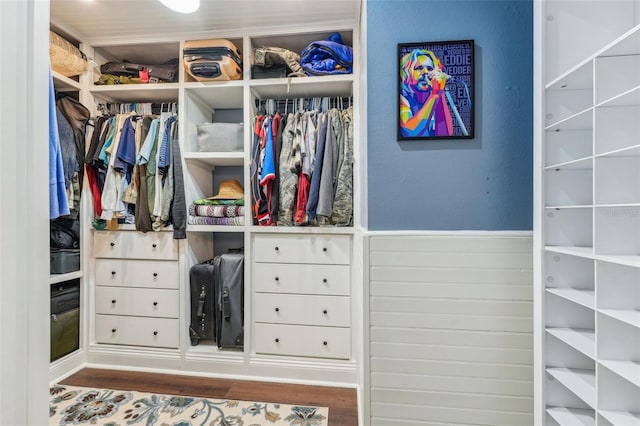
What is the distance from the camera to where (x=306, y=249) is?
1.95 m

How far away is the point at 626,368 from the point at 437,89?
109 centimetres

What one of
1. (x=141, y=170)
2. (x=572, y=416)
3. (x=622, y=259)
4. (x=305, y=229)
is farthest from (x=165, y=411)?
(x=622, y=259)

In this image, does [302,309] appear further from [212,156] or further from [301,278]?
[212,156]

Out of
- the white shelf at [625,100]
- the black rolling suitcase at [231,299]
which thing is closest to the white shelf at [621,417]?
the white shelf at [625,100]

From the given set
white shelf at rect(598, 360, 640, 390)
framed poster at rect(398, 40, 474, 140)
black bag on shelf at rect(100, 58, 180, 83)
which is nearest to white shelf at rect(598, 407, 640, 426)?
white shelf at rect(598, 360, 640, 390)

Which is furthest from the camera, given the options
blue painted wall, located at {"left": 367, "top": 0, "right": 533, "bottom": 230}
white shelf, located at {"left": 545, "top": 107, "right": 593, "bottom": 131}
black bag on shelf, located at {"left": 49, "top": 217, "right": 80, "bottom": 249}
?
black bag on shelf, located at {"left": 49, "top": 217, "right": 80, "bottom": 249}

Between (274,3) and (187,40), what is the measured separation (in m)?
0.69

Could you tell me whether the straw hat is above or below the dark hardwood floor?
above

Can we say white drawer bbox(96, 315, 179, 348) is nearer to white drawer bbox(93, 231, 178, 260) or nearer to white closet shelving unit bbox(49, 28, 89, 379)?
white closet shelving unit bbox(49, 28, 89, 379)

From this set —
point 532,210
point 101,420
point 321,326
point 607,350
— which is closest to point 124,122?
point 101,420

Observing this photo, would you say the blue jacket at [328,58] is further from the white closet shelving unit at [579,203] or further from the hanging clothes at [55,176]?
the hanging clothes at [55,176]

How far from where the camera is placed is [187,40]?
1999mm

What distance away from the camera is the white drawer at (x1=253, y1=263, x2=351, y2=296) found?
76.1 inches

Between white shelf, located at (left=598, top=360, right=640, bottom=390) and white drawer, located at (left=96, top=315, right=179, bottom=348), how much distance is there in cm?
221
